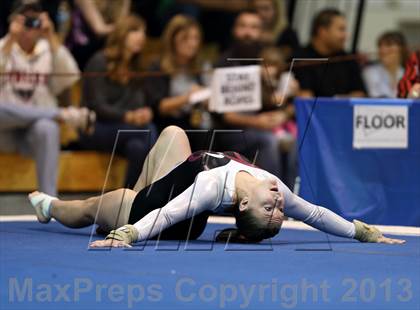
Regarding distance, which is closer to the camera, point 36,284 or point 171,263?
point 36,284

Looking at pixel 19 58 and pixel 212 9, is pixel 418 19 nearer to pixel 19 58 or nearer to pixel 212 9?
pixel 212 9

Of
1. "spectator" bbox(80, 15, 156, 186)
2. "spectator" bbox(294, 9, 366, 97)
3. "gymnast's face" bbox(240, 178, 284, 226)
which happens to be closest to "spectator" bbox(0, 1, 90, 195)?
"spectator" bbox(80, 15, 156, 186)

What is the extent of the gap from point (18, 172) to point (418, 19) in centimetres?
687

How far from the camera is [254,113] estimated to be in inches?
395

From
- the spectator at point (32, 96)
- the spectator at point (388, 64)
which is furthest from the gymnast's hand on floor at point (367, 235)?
the spectator at point (388, 64)

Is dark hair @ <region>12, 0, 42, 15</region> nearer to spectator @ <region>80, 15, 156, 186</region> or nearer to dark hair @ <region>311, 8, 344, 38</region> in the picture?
spectator @ <region>80, 15, 156, 186</region>

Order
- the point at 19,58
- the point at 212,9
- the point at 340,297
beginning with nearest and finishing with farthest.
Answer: the point at 340,297, the point at 19,58, the point at 212,9

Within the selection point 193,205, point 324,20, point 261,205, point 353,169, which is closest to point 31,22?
point 324,20

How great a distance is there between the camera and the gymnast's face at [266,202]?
18.7ft

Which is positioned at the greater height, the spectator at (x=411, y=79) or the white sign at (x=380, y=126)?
the spectator at (x=411, y=79)

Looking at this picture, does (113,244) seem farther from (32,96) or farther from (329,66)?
(329,66)

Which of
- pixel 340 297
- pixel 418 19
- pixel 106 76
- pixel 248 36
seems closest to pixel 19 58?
pixel 106 76

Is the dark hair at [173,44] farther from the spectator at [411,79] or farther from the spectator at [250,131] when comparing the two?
the spectator at [411,79]

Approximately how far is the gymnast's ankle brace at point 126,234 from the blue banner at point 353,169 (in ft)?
8.11
